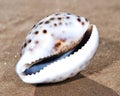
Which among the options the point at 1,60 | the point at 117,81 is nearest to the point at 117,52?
the point at 117,81

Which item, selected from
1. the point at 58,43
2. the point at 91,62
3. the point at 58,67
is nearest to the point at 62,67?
the point at 58,67

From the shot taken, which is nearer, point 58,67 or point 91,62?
point 58,67

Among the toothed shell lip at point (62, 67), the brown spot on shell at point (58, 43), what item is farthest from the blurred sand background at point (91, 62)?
the brown spot on shell at point (58, 43)

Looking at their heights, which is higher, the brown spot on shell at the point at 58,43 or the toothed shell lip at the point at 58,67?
the brown spot on shell at the point at 58,43

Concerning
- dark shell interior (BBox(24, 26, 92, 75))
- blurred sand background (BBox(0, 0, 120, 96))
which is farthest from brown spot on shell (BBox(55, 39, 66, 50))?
blurred sand background (BBox(0, 0, 120, 96))

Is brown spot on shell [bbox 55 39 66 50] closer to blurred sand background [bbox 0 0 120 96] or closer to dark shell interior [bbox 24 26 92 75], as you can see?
dark shell interior [bbox 24 26 92 75]

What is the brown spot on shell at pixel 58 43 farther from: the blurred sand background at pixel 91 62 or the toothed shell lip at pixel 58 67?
the blurred sand background at pixel 91 62

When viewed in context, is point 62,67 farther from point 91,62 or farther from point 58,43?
point 91,62

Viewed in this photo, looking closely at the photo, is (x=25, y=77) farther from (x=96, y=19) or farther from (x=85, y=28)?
(x=96, y=19)
